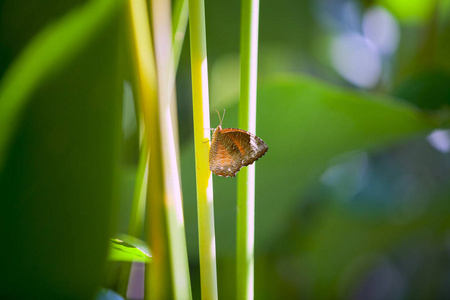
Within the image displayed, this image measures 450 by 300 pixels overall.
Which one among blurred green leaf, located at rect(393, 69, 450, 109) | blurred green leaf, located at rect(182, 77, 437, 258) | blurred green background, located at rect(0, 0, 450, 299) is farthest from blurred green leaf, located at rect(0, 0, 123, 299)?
blurred green leaf, located at rect(393, 69, 450, 109)

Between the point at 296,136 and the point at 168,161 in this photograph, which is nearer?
the point at 168,161

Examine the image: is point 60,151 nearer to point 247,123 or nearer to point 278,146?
point 247,123

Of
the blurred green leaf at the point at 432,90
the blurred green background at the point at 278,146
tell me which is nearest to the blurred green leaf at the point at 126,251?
the blurred green background at the point at 278,146

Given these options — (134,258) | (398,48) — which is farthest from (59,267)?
(398,48)

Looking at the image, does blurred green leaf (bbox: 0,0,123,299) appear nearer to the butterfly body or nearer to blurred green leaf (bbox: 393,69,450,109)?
the butterfly body

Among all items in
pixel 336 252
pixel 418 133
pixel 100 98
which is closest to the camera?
pixel 100 98

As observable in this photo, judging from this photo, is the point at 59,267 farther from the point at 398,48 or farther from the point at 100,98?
the point at 398,48

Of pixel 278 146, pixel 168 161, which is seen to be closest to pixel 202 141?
pixel 168 161
